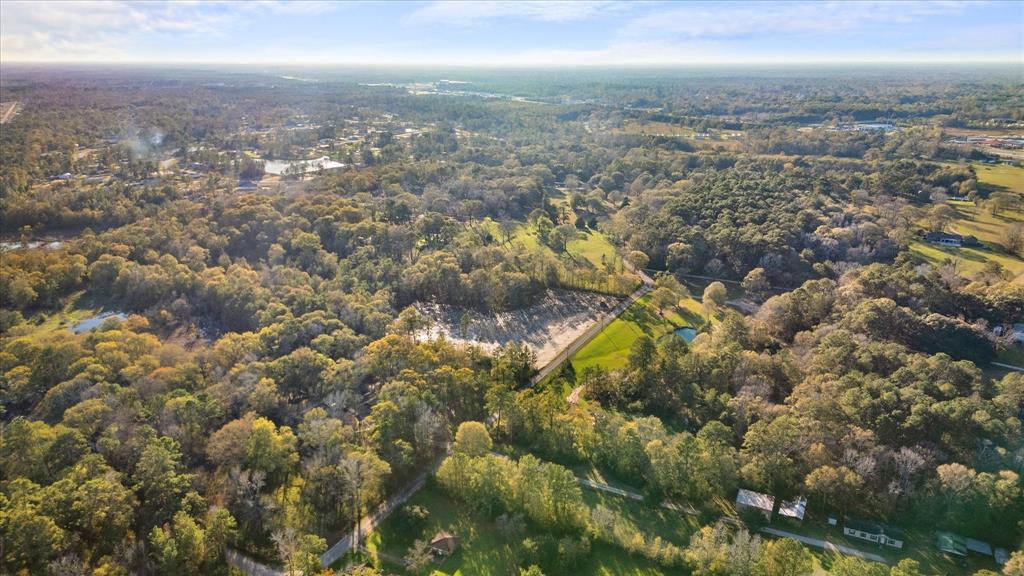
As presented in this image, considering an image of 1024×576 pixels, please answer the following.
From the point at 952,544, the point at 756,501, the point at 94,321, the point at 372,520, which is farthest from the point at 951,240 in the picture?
the point at 94,321

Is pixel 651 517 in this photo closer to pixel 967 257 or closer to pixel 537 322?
pixel 537 322

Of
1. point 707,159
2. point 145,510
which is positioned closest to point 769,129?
point 707,159

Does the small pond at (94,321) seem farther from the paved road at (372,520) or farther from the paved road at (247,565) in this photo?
the paved road at (372,520)

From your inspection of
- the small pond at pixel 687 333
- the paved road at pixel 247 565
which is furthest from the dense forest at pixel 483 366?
the small pond at pixel 687 333

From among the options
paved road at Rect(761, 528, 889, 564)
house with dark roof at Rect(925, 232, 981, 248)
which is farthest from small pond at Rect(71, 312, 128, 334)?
house with dark roof at Rect(925, 232, 981, 248)

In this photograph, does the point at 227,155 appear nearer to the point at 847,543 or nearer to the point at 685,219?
the point at 685,219

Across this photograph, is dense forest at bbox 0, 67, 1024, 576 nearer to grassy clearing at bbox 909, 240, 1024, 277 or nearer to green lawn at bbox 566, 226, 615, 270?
grassy clearing at bbox 909, 240, 1024, 277
